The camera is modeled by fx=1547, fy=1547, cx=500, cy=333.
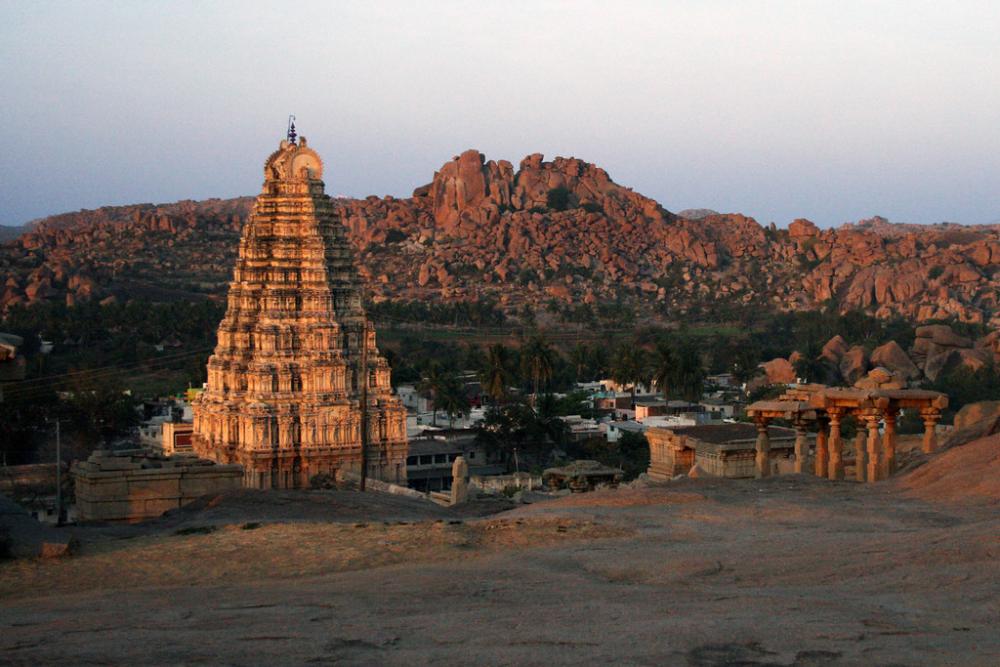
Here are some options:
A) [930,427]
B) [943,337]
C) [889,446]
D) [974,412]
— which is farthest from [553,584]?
[943,337]

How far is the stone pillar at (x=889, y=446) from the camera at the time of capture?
23234mm

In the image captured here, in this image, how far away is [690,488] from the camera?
2052cm

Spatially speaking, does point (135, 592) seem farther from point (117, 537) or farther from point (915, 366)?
point (915, 366)

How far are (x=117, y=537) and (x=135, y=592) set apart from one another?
3429 mm

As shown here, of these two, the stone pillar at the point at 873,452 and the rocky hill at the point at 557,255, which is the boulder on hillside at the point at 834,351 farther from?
the stone pillar at the point at 873,452

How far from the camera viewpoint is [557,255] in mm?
157250

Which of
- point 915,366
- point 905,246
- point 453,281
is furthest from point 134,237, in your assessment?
point 915,366

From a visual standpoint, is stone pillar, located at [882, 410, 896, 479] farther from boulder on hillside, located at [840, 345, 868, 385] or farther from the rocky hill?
the rocky hill

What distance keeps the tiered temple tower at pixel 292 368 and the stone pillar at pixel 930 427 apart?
27.4 meters

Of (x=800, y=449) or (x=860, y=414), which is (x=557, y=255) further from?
(x=860, y=414)

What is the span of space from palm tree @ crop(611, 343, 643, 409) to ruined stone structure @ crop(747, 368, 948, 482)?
5189 cm

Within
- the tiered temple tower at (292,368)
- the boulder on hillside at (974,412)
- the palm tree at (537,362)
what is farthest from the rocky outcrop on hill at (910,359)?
the boulder on hillside at (974,412)

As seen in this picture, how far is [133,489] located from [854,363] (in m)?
62.0

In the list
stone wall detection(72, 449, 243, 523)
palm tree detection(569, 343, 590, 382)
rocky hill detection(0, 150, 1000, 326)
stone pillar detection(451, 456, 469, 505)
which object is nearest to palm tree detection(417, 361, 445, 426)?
palm tree detection(569, 343, 590, 382)
